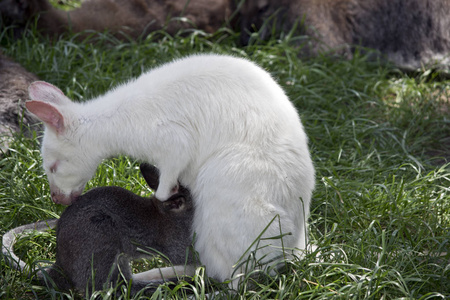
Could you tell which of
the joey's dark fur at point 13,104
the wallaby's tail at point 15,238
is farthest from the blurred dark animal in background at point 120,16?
the wallaby's tail at point 15,238

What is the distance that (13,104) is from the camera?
5605mm

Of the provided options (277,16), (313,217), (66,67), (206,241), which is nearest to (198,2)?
(277,16)

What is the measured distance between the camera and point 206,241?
3.67m

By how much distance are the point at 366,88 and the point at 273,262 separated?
11.3ft

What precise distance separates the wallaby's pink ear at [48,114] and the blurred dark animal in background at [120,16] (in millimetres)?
3542

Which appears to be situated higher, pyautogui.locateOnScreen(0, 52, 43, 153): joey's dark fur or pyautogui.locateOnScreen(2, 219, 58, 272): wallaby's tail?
pyautogui.locateOnScreen(0, 52, 43, 153): joey's dark fur

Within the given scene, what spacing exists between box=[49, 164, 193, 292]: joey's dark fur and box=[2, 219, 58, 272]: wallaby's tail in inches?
10.9

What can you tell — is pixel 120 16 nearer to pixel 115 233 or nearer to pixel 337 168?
pixel 337 168

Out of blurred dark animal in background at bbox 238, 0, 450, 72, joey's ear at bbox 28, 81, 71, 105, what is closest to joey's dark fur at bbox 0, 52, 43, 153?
joey's ear at bbox 28, 81, 71, 105

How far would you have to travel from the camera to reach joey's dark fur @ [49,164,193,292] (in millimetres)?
3586

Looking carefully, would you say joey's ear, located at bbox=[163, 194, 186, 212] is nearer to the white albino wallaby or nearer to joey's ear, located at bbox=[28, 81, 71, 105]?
the white albino wallaby

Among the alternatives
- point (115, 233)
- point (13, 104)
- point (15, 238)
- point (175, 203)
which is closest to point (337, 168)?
point (175, 203)

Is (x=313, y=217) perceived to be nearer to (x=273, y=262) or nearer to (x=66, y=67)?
(x=273, y=262)

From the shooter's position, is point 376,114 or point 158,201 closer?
point 158,201
